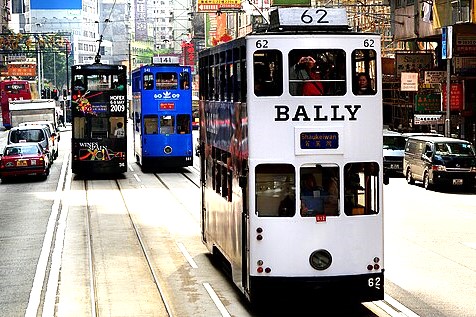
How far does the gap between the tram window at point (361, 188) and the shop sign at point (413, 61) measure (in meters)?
36.4

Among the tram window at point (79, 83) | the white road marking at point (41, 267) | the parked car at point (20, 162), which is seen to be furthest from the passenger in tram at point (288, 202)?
the parked car at point (20, 162)

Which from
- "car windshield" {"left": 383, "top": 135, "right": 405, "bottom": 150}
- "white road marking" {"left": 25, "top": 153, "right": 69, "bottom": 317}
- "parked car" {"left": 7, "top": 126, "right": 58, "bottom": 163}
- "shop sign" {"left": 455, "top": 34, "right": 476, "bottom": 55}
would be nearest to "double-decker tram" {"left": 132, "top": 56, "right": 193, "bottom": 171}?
"parked car" {"left": 7, "top": 126, "right": 58, "bottom": 163}

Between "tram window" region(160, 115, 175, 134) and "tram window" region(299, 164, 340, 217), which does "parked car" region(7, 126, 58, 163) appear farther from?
"tram window" region(299, 164, 340, 217)

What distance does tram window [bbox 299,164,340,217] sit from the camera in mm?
14352

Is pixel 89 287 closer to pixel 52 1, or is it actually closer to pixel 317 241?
pixel 317 241

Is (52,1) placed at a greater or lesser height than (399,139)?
greater

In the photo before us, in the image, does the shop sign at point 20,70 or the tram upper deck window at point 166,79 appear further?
the shop sign at point 20,70

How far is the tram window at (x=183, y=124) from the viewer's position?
1664 inches

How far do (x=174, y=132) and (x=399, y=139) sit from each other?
357 inches

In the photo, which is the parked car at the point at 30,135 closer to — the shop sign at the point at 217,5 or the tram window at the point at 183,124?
the tram window at the point at 183,124

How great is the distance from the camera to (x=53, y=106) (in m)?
70.1

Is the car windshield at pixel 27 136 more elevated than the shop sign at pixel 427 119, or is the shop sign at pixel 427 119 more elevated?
the shop sign at pixel 427 119

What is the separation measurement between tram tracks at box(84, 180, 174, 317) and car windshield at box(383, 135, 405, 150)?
→ 16.2 metres

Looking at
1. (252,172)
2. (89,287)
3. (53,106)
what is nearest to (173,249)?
(89,287)
